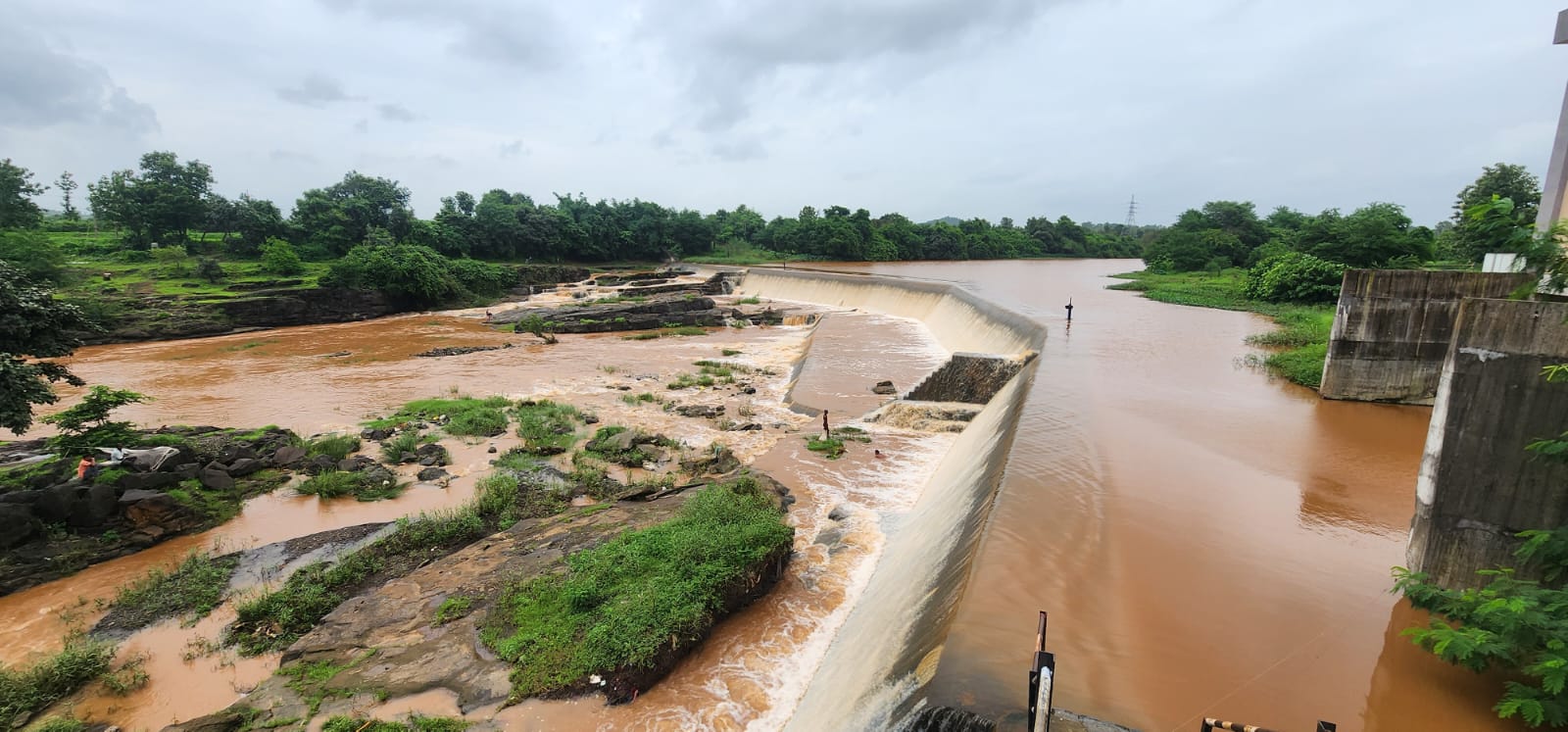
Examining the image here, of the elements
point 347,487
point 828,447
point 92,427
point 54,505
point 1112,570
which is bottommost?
point 347,487

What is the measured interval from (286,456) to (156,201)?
4448 cm


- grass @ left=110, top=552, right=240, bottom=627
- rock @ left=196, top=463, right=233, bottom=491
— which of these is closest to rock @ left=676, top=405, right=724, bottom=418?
rock @ left=196, top=463, right=233, bottom=491

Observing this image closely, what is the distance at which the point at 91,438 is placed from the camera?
375 inches

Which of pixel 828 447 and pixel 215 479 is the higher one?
pixel 828 447

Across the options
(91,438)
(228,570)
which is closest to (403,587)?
(228,570)

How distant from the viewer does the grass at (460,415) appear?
1373 centimetres

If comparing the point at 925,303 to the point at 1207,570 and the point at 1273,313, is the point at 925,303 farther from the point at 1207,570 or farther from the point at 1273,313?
the point at 1207,570

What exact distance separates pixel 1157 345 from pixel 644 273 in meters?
46.1

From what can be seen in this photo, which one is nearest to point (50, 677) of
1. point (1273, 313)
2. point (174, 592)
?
point (174, 592)

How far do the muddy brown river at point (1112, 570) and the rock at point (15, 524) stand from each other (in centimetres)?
86

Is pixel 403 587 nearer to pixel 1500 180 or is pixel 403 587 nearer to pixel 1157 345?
pixel 1157 345

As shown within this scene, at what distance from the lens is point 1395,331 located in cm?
1097

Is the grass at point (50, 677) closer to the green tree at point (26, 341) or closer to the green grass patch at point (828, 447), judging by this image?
the green tree at point (26, 341)

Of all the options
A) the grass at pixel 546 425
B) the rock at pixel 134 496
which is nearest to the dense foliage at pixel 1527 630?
the grass at pixel 546 425
